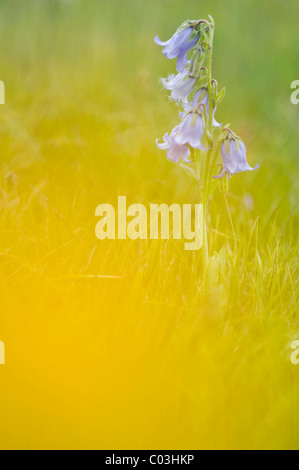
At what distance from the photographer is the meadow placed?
5.10 ft

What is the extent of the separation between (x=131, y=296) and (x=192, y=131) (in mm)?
606

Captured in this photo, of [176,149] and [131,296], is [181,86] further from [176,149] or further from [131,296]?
[131,296]

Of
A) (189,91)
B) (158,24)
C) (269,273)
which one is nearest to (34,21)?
(158,24)

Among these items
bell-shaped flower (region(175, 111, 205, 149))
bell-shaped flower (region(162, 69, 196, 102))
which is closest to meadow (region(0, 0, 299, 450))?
bell-shaped flower (region(162, 69, 196, 102))

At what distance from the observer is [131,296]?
1.88 metres

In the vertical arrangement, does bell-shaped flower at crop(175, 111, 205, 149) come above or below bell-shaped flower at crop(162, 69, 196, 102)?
below

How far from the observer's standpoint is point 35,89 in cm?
407

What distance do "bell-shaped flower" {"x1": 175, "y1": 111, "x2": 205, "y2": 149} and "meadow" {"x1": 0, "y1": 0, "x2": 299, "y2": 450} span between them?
306 millimetres

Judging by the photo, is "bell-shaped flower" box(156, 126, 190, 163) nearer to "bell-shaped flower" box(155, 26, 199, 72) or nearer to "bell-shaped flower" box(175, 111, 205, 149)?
"bell-shaped flower" box(175, 111, 205, 149)

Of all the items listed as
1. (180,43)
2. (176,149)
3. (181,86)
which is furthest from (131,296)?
(180,43)

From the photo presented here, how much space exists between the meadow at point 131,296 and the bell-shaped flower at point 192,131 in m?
0.31

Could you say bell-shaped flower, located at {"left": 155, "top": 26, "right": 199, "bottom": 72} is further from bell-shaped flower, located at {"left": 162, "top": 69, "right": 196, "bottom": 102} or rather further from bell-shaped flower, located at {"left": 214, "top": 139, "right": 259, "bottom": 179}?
bell-shaped flower, located at {"left": 214, "top": 139, "right": 259, "bottom": 179}

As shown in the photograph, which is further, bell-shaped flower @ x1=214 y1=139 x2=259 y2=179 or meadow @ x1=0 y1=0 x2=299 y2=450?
bell-shaped flower @ x1=214 y1=139 x2=259 y2=179

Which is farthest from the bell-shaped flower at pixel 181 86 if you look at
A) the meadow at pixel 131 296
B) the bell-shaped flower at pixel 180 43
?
the meadow at pixel 131 296
